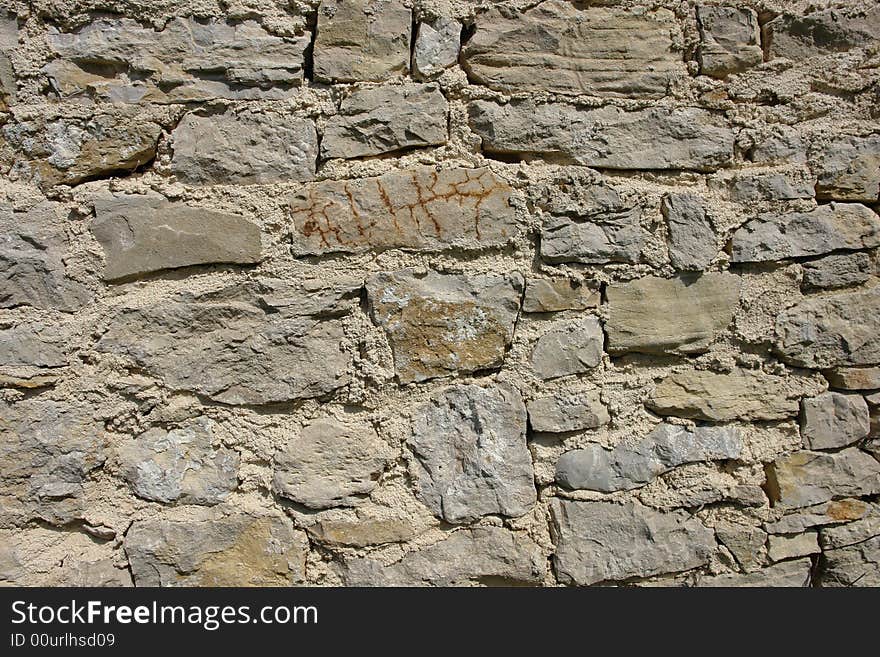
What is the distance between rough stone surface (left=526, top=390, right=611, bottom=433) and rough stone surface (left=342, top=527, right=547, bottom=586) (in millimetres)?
252

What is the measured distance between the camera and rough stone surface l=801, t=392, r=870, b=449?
146 cm

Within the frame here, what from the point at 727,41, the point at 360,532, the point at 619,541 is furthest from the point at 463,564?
the point at 727,41

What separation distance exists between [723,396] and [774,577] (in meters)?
0.45

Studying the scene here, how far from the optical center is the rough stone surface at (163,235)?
49.3 inches

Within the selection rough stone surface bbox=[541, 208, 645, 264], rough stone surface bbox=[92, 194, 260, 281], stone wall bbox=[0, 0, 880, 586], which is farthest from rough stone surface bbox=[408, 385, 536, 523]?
rough stone surface bbox=[92, 194, 260, 281]

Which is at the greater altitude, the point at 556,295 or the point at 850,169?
the point at 850,169

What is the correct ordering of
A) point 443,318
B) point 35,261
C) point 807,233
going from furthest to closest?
1. point 807,233
2. point 443,318
3. point 35,261

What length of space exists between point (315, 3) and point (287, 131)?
0.91ft

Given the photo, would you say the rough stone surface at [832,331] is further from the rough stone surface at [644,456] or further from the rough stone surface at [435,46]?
the rough stone surface at [435,46]

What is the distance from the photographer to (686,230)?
1.40 meters

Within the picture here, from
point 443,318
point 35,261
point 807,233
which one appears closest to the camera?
point 35,261

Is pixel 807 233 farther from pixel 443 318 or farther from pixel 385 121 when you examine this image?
pixel 385 121

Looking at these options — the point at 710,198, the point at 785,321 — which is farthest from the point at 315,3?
the point at 785,321

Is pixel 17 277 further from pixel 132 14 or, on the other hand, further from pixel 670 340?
pixel 670 340
